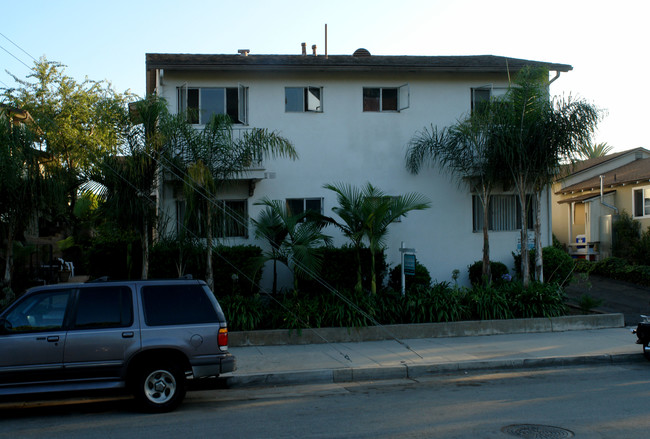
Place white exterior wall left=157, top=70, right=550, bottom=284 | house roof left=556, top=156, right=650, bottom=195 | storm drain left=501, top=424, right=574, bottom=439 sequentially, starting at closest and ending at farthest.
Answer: storm drain left=501, top=424, right=574, bottom=439, white exterior wall left=157, top=70, right=550, bottom=284, house roof left=556, top=156, right=650, bottom=195

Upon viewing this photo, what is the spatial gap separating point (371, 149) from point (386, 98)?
1617 millimetres

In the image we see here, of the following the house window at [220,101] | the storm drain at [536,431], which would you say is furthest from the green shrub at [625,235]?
the storm drain at [536,431]

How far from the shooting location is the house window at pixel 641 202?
1012 inches

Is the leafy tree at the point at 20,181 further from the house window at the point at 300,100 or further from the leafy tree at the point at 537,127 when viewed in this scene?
the leafy tree at the point at 537,127

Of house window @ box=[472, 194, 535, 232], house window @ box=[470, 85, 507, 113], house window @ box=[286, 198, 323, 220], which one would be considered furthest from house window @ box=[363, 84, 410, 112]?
house window @ box=[472, 194, 535, 232]

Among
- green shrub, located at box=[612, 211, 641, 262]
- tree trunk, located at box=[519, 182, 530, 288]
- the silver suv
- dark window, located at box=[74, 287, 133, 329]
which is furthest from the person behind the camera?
green shrub, located at box=[612, 211, 641, 262]

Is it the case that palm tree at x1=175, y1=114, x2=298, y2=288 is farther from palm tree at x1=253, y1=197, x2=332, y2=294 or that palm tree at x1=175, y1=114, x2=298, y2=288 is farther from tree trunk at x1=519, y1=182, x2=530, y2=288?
tree trunk at x1=519, y1=182, x2=530, y2=288

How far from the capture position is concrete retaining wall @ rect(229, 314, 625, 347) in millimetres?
13320

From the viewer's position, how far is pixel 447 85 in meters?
18.5

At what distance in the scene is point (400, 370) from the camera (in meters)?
10.9

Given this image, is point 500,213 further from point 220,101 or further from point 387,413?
point 387,413

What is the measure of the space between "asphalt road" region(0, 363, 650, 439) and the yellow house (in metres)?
16.3

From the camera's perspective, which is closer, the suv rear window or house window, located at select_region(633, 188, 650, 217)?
the suv rear window

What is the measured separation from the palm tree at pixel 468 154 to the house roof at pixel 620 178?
1119 centimetres
